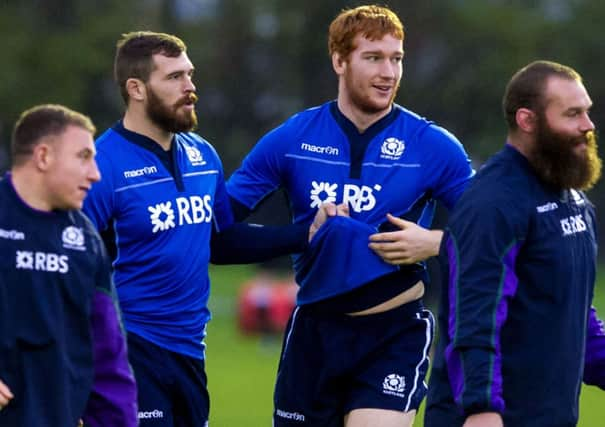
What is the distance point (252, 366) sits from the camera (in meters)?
22.2

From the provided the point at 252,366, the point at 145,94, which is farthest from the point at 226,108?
the point at 145,94

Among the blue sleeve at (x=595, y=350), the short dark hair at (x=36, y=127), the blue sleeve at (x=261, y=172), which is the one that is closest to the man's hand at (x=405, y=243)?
the blue sleeve at (x=261, y=172)

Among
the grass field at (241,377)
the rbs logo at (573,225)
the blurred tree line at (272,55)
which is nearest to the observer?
the rbs logo at (573,225)

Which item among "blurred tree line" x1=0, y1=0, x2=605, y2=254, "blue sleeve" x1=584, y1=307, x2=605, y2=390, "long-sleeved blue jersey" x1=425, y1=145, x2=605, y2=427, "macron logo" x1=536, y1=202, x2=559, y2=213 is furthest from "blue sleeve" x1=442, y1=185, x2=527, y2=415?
"blurred tree line" x1=0, y1=0, x2=605, y2=254

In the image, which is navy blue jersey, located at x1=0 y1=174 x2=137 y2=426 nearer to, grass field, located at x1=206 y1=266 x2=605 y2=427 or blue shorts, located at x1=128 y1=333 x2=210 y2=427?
blue shorts, located at x1=128 y1=333 x2=210 y2=427

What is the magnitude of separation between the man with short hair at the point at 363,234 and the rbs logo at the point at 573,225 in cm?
125

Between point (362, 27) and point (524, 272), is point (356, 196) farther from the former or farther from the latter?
point (524, 272)

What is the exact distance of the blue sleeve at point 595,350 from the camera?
7.10 metres

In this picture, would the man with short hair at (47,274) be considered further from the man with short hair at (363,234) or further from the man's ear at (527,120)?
the man with short hair at (363,234)

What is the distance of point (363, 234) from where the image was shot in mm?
7996

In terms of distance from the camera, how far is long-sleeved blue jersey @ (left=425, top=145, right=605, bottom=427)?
251 inches

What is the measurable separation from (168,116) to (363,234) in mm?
1063

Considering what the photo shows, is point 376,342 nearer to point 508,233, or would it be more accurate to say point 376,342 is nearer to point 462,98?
point 508,233

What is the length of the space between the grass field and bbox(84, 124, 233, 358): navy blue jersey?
24.0 feet
